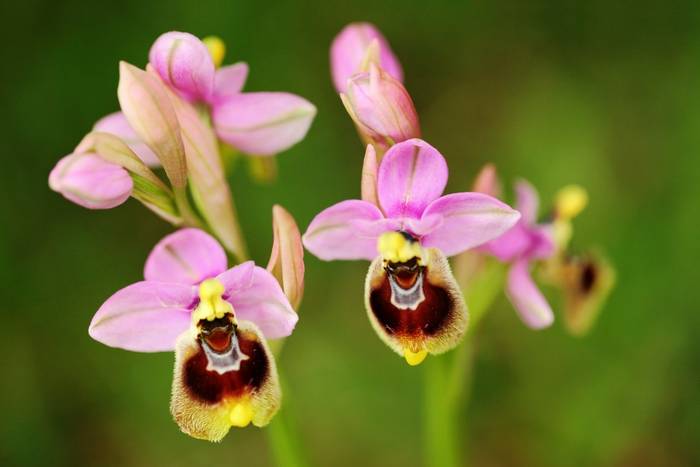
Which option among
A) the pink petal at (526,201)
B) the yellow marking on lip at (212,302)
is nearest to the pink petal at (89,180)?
the yellow marking on lip at (212,302)

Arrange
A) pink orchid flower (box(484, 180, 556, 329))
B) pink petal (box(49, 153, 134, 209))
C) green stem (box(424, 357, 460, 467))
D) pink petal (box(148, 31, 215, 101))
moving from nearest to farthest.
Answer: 1. pink petal (box(49, 153, 134, 209))
2. pink petal (box(148, 31, 215, 101))
3. pink orchid flower (box(484, 180, 556, 329))
4. green stem (box(424, 357, 460, 467))

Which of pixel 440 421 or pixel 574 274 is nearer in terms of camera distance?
pixel 440 421

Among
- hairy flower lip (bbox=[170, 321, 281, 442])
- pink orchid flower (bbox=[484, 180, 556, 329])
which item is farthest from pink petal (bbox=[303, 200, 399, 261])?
pink orchid flower (bbox=[484, 180, 556, 329])

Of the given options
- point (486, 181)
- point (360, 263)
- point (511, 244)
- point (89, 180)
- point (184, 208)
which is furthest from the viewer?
point (360, 263)

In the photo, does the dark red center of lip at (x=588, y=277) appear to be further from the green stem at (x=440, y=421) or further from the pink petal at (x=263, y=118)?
the pink petal at (x=263, y=118)

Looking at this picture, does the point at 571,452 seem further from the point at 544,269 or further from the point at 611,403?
the point at 544,269

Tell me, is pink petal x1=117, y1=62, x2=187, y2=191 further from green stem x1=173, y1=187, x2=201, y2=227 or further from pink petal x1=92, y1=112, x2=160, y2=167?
pink petal x1=92, y1=112, x2=160, y2=167

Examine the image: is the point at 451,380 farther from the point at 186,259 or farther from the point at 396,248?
the point at 186,259

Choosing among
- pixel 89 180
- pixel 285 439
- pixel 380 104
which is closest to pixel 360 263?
pixel 285 439
